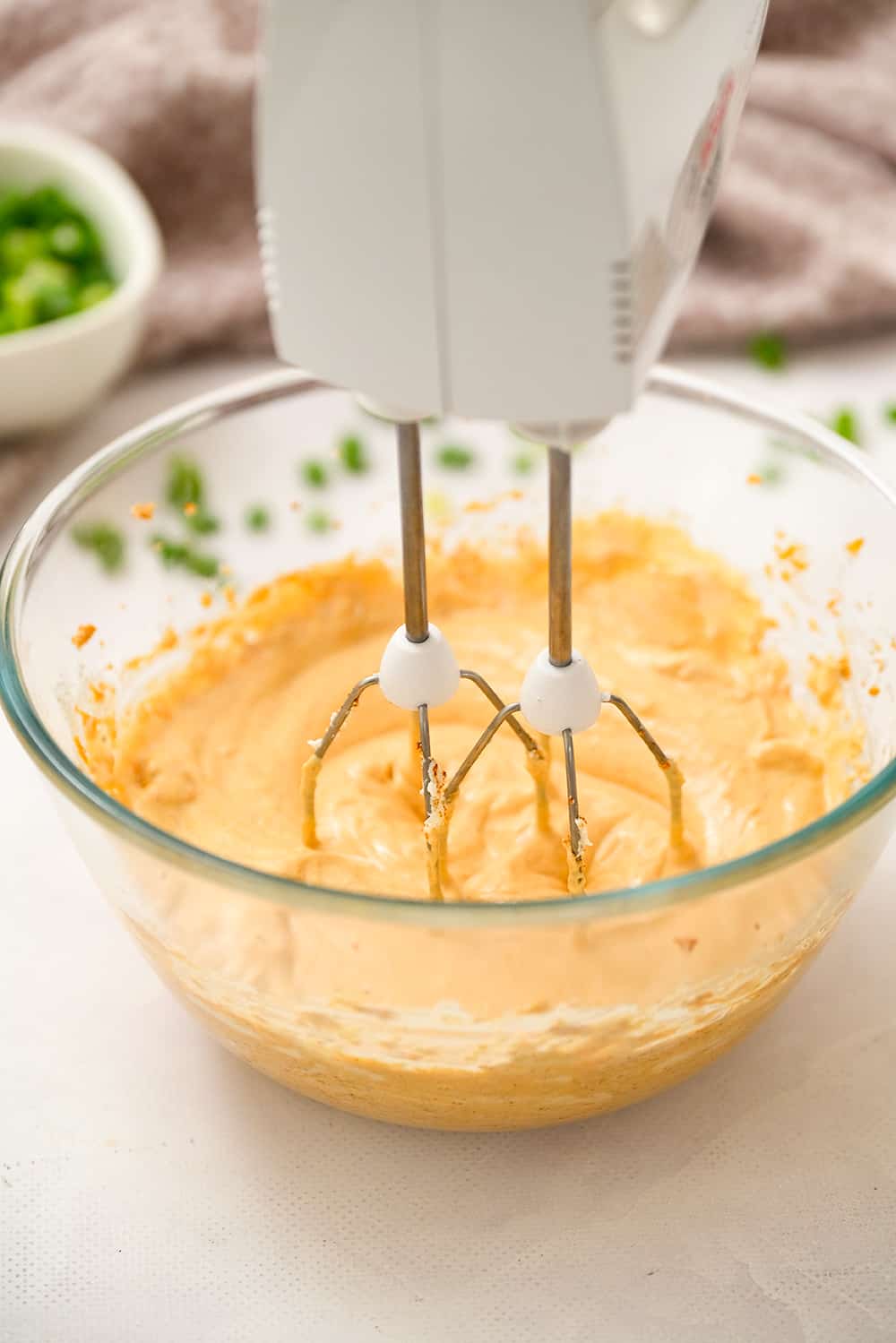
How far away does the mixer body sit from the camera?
485mm

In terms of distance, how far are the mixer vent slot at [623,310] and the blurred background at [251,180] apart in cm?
84

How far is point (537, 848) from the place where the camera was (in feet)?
2.82

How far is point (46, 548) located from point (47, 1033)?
270 mm

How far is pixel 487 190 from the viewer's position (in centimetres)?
50

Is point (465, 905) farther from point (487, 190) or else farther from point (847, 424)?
point (847, 424)

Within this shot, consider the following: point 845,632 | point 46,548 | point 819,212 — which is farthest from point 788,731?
point 819,212

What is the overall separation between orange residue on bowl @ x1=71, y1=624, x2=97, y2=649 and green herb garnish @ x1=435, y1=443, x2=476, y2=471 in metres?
0.29

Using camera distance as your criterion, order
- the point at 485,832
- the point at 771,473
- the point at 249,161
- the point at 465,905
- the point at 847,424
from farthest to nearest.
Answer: the point at 249,161
the point at 847,424
the point at 771,473
the point at 485,832
the point at 465,905

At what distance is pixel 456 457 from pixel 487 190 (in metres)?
0.58

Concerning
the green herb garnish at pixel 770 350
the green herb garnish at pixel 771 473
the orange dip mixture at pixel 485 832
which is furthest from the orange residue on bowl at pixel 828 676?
the green herb garnish at pixel 770 350

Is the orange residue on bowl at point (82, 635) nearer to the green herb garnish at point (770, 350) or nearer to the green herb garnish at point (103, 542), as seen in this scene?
the green herb garnish at point (103, 542)

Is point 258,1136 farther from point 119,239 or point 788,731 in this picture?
point 119,239

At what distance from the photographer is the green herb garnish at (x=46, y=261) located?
1.30 meters

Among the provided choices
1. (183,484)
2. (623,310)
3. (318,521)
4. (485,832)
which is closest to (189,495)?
(183,484)
